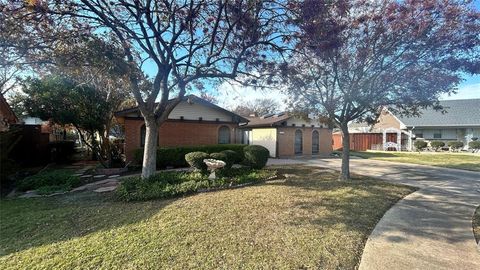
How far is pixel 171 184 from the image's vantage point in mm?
7848

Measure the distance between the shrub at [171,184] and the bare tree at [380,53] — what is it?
4124mm

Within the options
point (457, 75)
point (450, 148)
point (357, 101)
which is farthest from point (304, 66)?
point (450, 148)

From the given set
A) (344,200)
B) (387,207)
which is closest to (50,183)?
(344,200)

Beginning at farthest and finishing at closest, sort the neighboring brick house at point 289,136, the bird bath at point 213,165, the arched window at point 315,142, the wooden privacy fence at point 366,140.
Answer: the wooden privacy fence at point 366,140 < the arched window at point 315,142 < the neighboring brick house at point 289,136 < the bird bath at point 213,165

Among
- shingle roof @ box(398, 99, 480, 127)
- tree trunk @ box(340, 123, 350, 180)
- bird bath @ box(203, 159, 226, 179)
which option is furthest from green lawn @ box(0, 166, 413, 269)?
shingle roof @ box(398, 99, 480, 127)

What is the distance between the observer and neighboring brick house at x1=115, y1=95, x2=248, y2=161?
1345cm

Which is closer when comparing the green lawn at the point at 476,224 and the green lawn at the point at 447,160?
the green lawn at the point at 476,224

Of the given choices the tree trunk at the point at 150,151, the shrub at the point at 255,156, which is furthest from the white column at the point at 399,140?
the tree trunk at the point at 150,151

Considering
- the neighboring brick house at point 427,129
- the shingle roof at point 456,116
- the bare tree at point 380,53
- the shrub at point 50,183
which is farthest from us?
the neighboring brick house at point 427,129

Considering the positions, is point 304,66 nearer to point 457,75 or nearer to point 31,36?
point 457,75

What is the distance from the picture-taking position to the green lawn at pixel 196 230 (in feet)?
11.4

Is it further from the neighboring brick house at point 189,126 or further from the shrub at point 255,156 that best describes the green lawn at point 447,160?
the neighboring brick house at point 189,126

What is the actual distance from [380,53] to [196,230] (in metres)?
7.74

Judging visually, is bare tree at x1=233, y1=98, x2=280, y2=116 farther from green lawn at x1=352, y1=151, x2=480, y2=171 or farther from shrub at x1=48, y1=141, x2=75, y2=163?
shrub at x1=48, y1=141, x2=75, y2=163
